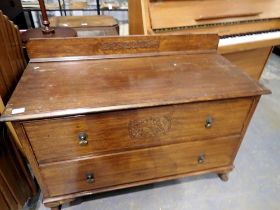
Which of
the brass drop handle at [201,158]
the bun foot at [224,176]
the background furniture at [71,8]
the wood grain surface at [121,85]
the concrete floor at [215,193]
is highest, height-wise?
the wood grain surface at [121,85]

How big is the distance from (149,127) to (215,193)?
2.26 ft

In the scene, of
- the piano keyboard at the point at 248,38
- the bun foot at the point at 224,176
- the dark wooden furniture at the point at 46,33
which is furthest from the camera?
the piano keyboard at the point at 248,38

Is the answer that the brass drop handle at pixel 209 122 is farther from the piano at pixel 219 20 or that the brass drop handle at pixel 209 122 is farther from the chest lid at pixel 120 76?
the piano at pixel 219 20

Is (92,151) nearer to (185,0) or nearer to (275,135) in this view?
(185,0)

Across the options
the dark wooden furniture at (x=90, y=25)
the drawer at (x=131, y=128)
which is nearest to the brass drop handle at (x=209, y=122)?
the drawer at (x=131, y=128)

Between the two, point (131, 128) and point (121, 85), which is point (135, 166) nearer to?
point (131, 128)

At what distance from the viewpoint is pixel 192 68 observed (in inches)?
43.1

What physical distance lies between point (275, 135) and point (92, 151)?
4.95 ft

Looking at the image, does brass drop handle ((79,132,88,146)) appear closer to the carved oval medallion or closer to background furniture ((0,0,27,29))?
the carved oval medallion

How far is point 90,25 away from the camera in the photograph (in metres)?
1.87

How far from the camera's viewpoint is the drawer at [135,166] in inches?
39.6

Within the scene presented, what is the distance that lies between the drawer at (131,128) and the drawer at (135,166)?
0.16 ft

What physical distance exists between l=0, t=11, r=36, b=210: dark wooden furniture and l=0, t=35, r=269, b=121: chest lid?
0.07 meters

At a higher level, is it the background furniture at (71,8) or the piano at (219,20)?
the piano at (219,20)
